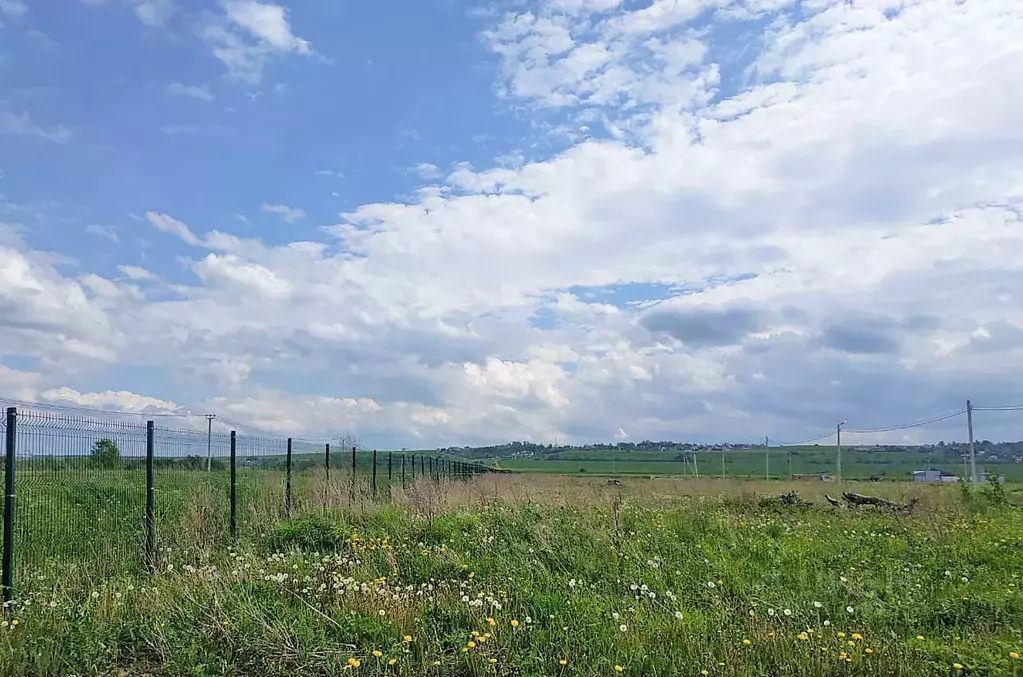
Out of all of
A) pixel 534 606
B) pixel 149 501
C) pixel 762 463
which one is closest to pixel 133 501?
pixel 149 501

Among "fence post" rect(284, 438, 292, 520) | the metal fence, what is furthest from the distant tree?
"fence post" rect(284, 438, 292, 520)

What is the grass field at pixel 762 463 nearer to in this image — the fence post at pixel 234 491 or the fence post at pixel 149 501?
the fence post at pixel 234 491

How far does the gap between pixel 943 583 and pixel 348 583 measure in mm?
6402

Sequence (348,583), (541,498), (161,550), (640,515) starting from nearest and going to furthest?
(348,583)
(161,550)
(640,515)
(541,498)

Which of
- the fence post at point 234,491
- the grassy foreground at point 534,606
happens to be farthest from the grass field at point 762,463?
the fence post at point 234,491

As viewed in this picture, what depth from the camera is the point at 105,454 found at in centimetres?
932

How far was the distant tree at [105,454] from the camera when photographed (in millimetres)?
9047

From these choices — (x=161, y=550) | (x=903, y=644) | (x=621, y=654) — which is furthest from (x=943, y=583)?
(x=161, y=550)

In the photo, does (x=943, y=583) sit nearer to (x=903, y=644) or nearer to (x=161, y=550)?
(x=903, y=644)

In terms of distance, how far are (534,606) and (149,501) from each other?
5.36 meters

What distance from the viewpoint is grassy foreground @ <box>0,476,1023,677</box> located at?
5.81 metres

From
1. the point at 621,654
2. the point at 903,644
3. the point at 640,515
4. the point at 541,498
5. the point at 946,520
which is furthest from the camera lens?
the point at 541,498

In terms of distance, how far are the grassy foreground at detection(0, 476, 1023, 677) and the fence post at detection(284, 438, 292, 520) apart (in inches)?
67.0

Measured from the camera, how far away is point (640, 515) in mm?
13516
